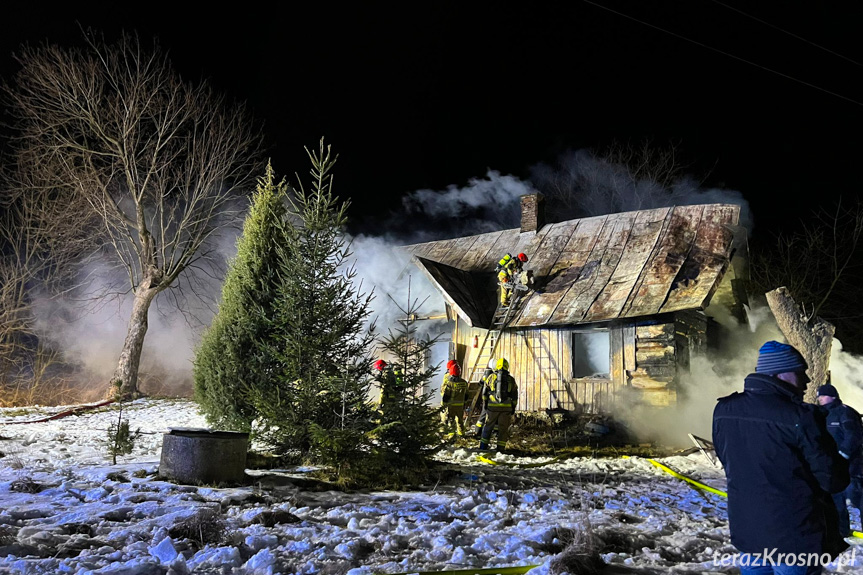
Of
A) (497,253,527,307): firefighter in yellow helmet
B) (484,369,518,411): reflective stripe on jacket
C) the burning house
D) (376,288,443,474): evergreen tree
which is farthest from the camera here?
(497,253,527,307): firefighter in yellow helmet

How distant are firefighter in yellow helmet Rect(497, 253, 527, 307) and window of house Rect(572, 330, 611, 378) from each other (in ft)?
7.20

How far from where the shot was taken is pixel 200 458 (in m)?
5.89

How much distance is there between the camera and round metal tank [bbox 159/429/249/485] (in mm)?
5875

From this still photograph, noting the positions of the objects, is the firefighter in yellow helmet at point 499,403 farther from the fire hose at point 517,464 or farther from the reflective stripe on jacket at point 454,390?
the reflective stripe on jacket at point 454,390

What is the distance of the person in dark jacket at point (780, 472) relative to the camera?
2717mm

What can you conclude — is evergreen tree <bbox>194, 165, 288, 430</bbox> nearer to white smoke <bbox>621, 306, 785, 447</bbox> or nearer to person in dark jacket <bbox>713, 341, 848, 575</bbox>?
person in dark jacket <bbox>713, 341, 848, 575</bbox>

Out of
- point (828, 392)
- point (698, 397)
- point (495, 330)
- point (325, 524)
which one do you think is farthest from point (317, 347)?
point (698, 397)

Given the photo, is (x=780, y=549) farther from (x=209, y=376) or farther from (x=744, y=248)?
(x=744, y=248)

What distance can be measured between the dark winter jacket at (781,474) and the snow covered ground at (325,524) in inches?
58.3

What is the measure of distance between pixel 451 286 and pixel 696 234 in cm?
678

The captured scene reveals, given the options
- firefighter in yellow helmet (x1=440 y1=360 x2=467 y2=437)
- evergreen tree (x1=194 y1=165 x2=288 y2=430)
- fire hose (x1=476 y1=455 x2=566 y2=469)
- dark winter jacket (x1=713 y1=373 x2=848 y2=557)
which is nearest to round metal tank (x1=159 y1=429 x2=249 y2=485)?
evergreen tree (x1=194 y1=165 x2=288 y2=430)

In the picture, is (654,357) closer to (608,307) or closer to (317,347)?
(608,307)

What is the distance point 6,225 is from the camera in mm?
18594

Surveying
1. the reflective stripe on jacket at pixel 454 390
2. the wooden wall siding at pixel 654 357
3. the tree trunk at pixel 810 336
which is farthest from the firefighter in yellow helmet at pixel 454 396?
the tree trunk at pixel 810 336
